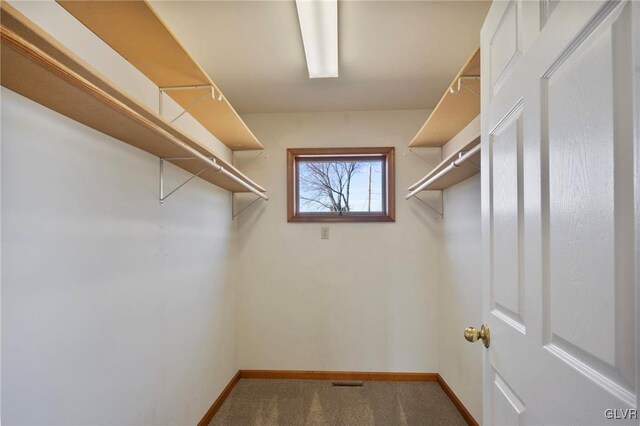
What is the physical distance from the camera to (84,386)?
1198mm

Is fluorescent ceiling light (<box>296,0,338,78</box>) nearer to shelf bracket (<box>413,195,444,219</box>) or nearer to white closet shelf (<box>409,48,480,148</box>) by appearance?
white closet shelf (<box>409,48,480,148</box>)

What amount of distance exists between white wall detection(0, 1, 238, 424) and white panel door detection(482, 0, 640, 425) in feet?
4.46

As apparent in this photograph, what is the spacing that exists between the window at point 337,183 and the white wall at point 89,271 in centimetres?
125

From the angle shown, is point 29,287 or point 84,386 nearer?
point 29,287

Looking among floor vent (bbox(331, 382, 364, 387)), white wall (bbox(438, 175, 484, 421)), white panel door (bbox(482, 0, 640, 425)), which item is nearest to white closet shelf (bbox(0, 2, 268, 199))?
white panel door (bbox(482, 0, 640, 425))

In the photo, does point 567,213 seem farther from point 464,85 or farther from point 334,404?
point 334,404

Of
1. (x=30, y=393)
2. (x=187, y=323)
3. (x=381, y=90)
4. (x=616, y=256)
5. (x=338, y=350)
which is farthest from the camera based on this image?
(x=338, y=350)

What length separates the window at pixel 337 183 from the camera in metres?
3.10

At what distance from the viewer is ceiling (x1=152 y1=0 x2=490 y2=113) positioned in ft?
5.39

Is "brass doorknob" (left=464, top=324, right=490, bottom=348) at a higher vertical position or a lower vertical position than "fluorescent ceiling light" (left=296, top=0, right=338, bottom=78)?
lower

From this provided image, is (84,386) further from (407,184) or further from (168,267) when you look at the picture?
(407,184)

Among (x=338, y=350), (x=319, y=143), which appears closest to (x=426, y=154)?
(x=319, y=143)

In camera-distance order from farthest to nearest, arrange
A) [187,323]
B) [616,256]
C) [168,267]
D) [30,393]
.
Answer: [187,323]
[168,267]
[30,393]
[616,256]

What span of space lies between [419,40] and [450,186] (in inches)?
46.9
